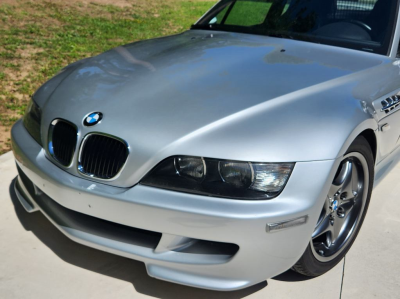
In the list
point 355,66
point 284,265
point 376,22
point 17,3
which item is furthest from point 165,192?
point 17,3

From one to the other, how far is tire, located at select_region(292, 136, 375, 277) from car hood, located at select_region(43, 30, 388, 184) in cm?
43

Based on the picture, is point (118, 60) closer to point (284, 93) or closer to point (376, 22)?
point (284, 93)

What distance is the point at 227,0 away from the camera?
430 cm

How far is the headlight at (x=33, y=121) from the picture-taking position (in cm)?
287

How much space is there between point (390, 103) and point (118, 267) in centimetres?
184

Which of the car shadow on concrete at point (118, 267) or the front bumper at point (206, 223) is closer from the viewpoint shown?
the front bumper at point (206, 223)

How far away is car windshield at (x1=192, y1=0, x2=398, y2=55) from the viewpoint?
3.47 m

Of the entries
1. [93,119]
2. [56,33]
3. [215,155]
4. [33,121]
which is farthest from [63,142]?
[56,33]

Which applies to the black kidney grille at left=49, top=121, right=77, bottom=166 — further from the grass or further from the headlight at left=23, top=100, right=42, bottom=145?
the grass

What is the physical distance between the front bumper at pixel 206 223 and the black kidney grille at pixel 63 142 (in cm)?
12

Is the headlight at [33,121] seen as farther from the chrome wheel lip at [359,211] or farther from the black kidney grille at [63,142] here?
the chrome wheel lip at [359,211]

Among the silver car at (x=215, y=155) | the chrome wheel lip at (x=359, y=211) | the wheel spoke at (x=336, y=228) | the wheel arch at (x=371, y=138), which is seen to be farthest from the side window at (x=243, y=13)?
the wheel spoke at (x=336, y=228)

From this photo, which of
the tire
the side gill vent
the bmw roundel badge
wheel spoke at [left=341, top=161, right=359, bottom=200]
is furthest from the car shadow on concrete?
the side gill vent

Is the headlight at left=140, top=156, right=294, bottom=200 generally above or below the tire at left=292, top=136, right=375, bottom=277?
above
